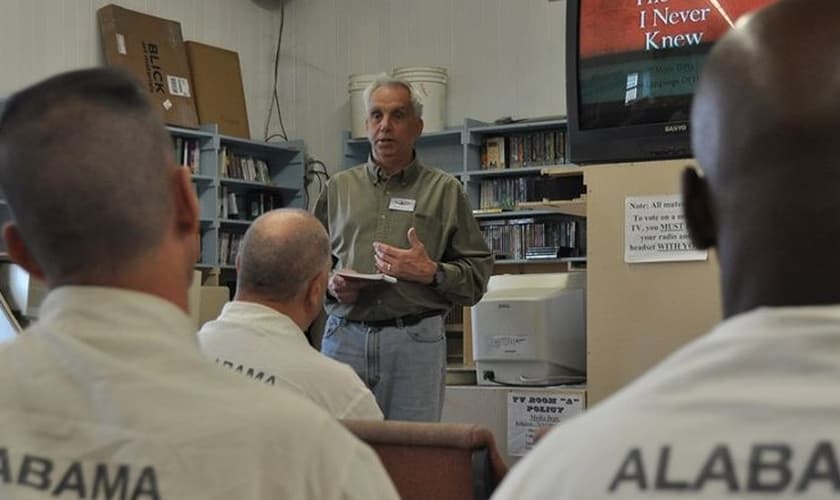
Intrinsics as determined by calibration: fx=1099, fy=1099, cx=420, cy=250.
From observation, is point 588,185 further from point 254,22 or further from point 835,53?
point 254,22

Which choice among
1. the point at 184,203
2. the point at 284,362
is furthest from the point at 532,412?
the point at 184,203

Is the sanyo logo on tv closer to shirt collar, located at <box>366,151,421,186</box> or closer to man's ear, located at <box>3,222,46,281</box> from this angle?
shirt collar, located at <box>366,151,421,186</box>

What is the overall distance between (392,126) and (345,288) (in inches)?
23.3

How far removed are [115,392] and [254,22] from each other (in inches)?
299

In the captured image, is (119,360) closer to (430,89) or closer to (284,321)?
(284,321)

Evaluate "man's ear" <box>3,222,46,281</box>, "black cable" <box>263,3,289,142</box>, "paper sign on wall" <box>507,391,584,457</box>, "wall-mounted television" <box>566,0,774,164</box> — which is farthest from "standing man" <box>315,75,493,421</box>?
"black cable" <box>263,3,289,142</box>

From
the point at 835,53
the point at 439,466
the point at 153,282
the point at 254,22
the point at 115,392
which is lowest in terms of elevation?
the point at 439,466

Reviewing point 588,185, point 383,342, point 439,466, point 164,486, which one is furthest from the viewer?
point 383,342

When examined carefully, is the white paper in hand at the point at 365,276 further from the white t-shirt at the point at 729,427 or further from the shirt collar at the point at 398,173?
the white t-shirt at the point at 729,427

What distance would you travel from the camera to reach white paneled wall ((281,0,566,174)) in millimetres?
7492

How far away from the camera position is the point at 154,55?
277 inches

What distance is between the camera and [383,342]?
3.22m

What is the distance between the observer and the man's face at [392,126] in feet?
11.4

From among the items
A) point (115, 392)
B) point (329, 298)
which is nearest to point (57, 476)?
point (115, 392)
